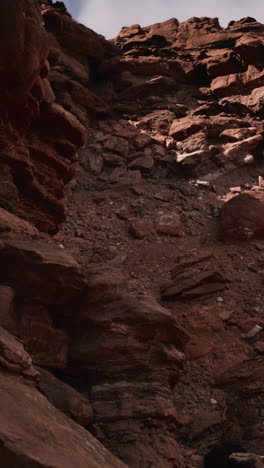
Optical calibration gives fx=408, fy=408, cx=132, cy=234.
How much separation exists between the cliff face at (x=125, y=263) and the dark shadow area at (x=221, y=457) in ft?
0.15

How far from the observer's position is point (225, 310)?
13312 millimetres

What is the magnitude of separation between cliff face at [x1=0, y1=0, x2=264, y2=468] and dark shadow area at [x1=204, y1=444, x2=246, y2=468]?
5 centimetres

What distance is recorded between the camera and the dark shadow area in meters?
7.69

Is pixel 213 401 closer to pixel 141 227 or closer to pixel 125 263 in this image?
pixel 125 263

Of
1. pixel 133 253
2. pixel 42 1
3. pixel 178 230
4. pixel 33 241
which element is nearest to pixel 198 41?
pixel 42 1

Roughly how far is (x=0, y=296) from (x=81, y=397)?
221 cm

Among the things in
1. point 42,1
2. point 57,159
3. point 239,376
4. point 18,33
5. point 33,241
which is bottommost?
point 239,376

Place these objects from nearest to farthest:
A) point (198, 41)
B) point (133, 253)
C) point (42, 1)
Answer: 1. point (133, 253)
2. point (42, 1)
3. point (198, 41)

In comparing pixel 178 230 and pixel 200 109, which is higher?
pixel 200 109

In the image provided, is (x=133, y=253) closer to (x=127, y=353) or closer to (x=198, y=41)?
(x=127, y=353)

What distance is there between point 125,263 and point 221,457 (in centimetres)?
786

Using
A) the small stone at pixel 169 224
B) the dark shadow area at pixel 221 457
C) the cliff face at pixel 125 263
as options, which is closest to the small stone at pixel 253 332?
the cliff face at pixel 125 263

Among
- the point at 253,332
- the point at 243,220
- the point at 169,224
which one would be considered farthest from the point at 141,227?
the point at 253,332

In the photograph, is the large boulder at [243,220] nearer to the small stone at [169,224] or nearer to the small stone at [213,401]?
the small stone at [169,224]
